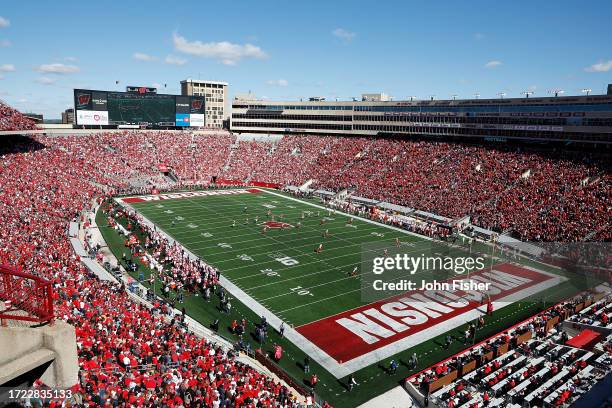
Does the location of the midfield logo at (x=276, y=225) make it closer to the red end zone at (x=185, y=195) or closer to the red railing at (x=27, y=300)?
the red end zone at (x=185, y=195)

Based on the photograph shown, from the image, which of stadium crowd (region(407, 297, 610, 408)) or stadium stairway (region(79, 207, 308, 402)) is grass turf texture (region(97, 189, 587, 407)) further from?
stadium crowd (region(407, 297, 610, 408))

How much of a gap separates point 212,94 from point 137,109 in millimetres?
60653

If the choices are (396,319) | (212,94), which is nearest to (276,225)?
(396,319)

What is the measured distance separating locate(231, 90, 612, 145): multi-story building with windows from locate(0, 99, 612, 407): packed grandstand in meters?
1.99

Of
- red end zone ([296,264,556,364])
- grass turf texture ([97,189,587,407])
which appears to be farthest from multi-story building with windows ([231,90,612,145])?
red end zone ([296,264,556,364])

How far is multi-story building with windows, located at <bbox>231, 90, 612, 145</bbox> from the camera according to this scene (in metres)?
42.0

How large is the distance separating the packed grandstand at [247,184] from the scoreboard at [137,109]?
72.8 inches

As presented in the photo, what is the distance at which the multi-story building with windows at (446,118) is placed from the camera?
138 feet

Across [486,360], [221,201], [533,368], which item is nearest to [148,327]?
[486,360]

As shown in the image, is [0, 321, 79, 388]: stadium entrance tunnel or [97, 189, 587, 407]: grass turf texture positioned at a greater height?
[0, 321, 79, 388]: stadium entrance tunnel

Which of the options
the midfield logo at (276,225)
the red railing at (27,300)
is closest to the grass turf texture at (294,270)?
the midfield logo at (276,225)

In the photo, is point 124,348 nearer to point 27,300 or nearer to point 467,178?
point 27,300

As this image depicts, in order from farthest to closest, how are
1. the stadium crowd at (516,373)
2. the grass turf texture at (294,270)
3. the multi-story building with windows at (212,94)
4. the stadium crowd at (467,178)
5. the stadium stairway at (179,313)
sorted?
the multi-story building with windows at (212,94)
the stadium crowd at (467,178)
the grass turf texture at (294,270)
the stadium stairway at (179,313)
the stadium crowd at (516,373)

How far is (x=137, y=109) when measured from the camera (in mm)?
65188
